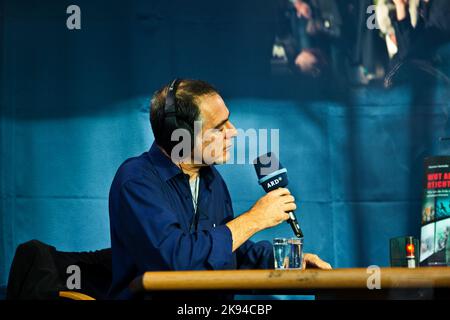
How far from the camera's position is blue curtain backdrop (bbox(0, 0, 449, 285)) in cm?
327

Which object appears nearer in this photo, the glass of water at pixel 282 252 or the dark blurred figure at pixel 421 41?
the glass of water at pixel 282 252

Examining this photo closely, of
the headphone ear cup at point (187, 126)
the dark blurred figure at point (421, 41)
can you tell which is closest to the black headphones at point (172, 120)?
the headphone ear cup at point (187, 126)

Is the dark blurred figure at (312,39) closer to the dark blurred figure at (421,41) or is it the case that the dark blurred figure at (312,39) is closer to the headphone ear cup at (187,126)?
the dark blurred figure at (421,41)

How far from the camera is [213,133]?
2.32 meters

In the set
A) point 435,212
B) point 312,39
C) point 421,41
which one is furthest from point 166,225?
point 421,41

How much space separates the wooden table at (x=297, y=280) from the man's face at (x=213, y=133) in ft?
1.80

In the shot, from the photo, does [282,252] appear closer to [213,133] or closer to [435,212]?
[213,133]

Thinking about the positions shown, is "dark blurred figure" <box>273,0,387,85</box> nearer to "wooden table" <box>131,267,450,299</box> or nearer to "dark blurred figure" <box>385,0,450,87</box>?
"dark blurred figure" <box>385,0,450,87</box>

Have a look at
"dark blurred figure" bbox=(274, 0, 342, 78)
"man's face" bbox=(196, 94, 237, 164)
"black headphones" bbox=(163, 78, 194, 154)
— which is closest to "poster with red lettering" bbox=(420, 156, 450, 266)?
"man's face" bbox=(196, 94, 237, 164)

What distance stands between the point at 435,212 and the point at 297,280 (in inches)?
28.7

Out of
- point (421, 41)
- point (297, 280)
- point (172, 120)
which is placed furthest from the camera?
point (421, 41)

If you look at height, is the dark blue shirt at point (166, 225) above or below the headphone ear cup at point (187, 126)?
below

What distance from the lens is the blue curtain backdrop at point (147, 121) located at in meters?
3.27

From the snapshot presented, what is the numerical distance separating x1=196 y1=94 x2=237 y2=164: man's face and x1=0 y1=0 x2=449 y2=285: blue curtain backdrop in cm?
97
